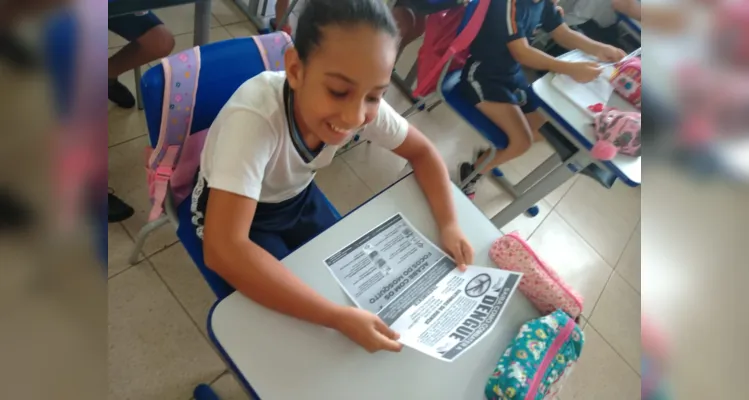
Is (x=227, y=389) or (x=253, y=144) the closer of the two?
(x=253, y=144)

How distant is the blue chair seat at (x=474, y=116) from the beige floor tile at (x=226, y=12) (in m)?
1.21

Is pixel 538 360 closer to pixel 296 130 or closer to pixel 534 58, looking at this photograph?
pixel 296 130

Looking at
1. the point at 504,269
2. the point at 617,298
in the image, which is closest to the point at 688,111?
the point at 504,269

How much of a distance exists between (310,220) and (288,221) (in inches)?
2.5

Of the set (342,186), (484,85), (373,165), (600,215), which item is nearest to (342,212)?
(342,186)

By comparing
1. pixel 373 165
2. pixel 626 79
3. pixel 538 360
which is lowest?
pixel 373 165

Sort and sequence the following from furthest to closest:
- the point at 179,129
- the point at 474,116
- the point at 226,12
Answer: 1. the point at 226,12
2. the point at 474,116
3. the point at 179,129

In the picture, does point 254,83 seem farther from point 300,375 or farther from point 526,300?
point 526,300

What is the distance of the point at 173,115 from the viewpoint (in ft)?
3.14

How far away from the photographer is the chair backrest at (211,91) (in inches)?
37.6

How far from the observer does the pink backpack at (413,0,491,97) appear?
1.67m

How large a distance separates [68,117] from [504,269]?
92cm

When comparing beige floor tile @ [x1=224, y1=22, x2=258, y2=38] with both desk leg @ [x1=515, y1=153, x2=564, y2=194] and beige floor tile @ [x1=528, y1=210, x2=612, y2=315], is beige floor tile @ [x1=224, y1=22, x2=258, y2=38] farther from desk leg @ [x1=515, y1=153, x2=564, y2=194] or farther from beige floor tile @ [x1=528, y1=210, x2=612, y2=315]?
beige floor tile @ [x1=528, y1=210, x2=612, y2=315]

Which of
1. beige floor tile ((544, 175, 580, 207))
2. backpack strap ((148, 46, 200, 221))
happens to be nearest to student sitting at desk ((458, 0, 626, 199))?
beige floor tile ((544, 175, 580, 207))
